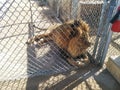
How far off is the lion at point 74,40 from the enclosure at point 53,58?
148mm

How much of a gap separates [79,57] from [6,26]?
2.02 metres

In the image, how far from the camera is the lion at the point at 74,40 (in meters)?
4.07

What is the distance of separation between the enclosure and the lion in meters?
0.15

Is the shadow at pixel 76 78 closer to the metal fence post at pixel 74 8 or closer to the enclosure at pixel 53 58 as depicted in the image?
the enclosure at pixel 53 58

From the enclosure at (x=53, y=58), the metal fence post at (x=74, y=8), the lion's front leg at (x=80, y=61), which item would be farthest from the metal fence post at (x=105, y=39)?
the metal fence post at (x=74, y=8)

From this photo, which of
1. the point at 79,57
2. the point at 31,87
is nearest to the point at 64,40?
the point at 79,57

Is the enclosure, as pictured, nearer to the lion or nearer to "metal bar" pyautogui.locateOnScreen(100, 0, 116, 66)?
"metal bar" pyautogui.locateOnScreen(100, 0, 116, 66)

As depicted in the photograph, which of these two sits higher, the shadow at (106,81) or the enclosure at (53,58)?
the enclosure at (53,58)

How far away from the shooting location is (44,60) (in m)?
4.35

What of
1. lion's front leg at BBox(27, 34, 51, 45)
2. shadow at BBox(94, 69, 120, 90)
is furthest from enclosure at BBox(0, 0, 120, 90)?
lion's front leg at BBox(27, 34, 51, 45)

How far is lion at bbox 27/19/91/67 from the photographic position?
4.07m

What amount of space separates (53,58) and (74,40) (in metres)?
0.62

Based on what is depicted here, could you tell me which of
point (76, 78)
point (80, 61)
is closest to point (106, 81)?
point (76, 78)

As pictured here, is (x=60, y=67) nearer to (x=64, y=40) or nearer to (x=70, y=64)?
(x=70, y=64)
